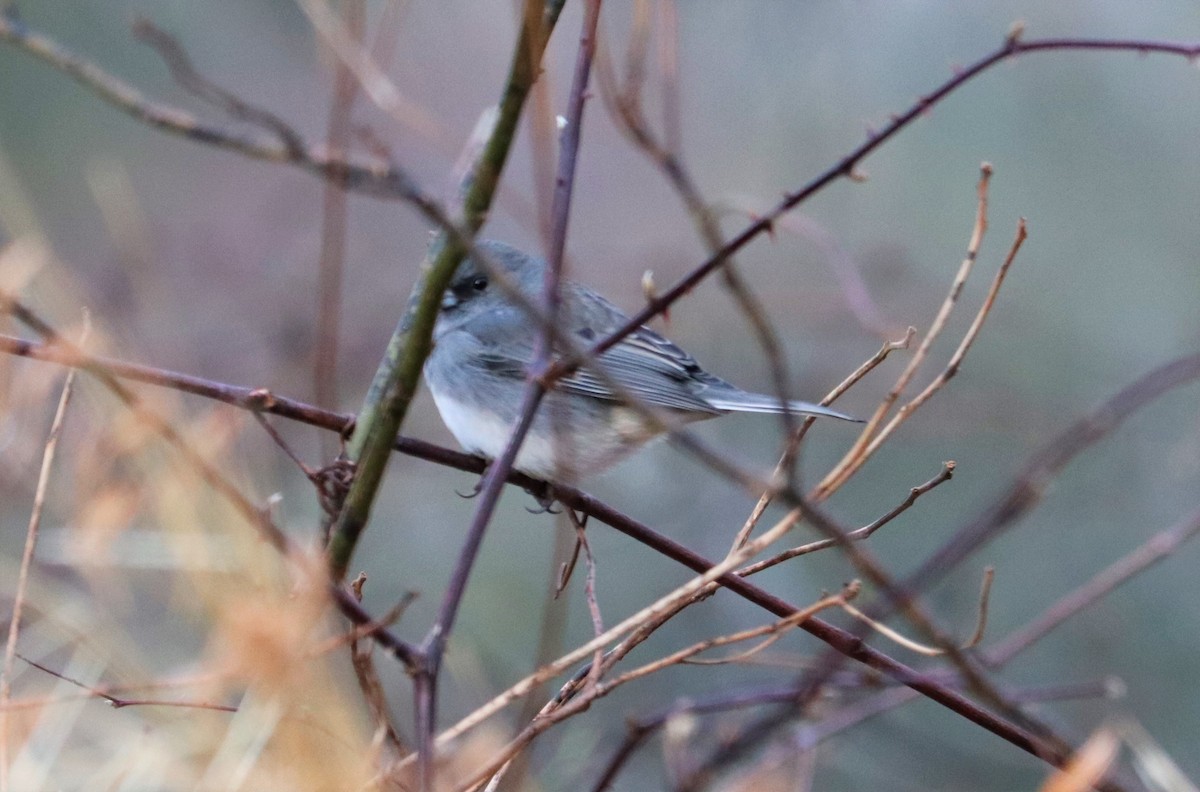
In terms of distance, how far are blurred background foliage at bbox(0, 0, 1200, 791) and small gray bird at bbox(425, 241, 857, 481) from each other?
124 cm

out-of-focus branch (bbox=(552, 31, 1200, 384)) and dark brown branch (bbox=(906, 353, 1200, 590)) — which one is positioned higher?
out-of-focus branch (bbox=(552, 31, 1200, 384))

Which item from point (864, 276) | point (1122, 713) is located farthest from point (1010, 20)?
point (1122, 713)

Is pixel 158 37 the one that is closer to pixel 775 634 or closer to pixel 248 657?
pixel 248 657

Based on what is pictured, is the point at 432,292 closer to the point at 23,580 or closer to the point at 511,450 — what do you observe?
the point at 511,450

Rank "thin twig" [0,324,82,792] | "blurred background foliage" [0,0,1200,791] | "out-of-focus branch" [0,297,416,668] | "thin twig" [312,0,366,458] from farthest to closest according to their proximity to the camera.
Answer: "blurred background foliage" [0,0,1200,791] < "thin twig" [312,0,366,458] < "thin twig" [0,324,82,792] < "out-of-focus branch" [0,297,416,668]

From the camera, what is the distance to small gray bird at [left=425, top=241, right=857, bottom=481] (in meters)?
2.70

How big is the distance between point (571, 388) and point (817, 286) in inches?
97.6

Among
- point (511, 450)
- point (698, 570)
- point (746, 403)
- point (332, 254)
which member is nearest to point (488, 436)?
point (746, 403)

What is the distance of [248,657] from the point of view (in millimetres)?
969

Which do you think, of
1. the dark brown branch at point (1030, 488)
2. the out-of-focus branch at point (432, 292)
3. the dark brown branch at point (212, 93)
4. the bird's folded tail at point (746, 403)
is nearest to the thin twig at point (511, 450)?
the out-of-focus branch at point (432, 292)

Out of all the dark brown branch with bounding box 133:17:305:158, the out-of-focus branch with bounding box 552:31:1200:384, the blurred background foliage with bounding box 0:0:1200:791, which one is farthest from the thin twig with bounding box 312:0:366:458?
the blurred background foliage with bounding box 0:0:1200:791

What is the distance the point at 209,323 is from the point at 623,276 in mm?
1833

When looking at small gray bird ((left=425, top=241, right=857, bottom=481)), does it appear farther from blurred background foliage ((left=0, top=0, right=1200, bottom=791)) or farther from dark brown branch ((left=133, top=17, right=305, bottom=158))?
dark brown branch ((left=133, top=17, right=305, bottom=158))

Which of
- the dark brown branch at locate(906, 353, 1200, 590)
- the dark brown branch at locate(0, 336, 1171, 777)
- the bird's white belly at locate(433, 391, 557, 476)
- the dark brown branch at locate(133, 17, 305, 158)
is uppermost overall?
the dark brown branch at locate(133, 17, 305, 158)
